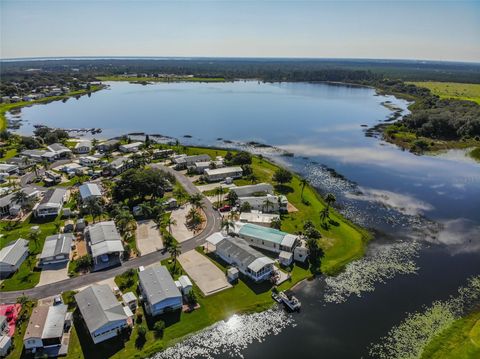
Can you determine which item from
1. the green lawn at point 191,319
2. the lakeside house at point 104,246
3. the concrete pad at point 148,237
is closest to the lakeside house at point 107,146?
the concrete pad at point 148,237

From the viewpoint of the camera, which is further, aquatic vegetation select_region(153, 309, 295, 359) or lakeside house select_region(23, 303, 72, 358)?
aquatic vegetation select_region(153, 309, 295, 359)

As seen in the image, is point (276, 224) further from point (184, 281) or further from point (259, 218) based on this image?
point (184, 281)

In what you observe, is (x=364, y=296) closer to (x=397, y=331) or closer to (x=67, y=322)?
(x=397, y=331)

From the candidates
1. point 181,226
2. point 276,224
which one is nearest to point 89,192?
point 181,226

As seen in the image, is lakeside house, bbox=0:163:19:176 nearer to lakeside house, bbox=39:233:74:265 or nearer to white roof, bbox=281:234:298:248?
lakeside house, bbox=39:233:74:265

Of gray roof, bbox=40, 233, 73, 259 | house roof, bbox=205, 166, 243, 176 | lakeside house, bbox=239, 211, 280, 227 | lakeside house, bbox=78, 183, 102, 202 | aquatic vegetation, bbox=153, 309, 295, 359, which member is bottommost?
aquatic vegetation, bbox=153, 309, 295, 359

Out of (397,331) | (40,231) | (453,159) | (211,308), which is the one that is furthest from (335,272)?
(453,159)

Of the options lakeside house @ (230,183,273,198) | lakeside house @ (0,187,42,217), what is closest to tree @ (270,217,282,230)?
lakeside house @ (230,183,273,198)
